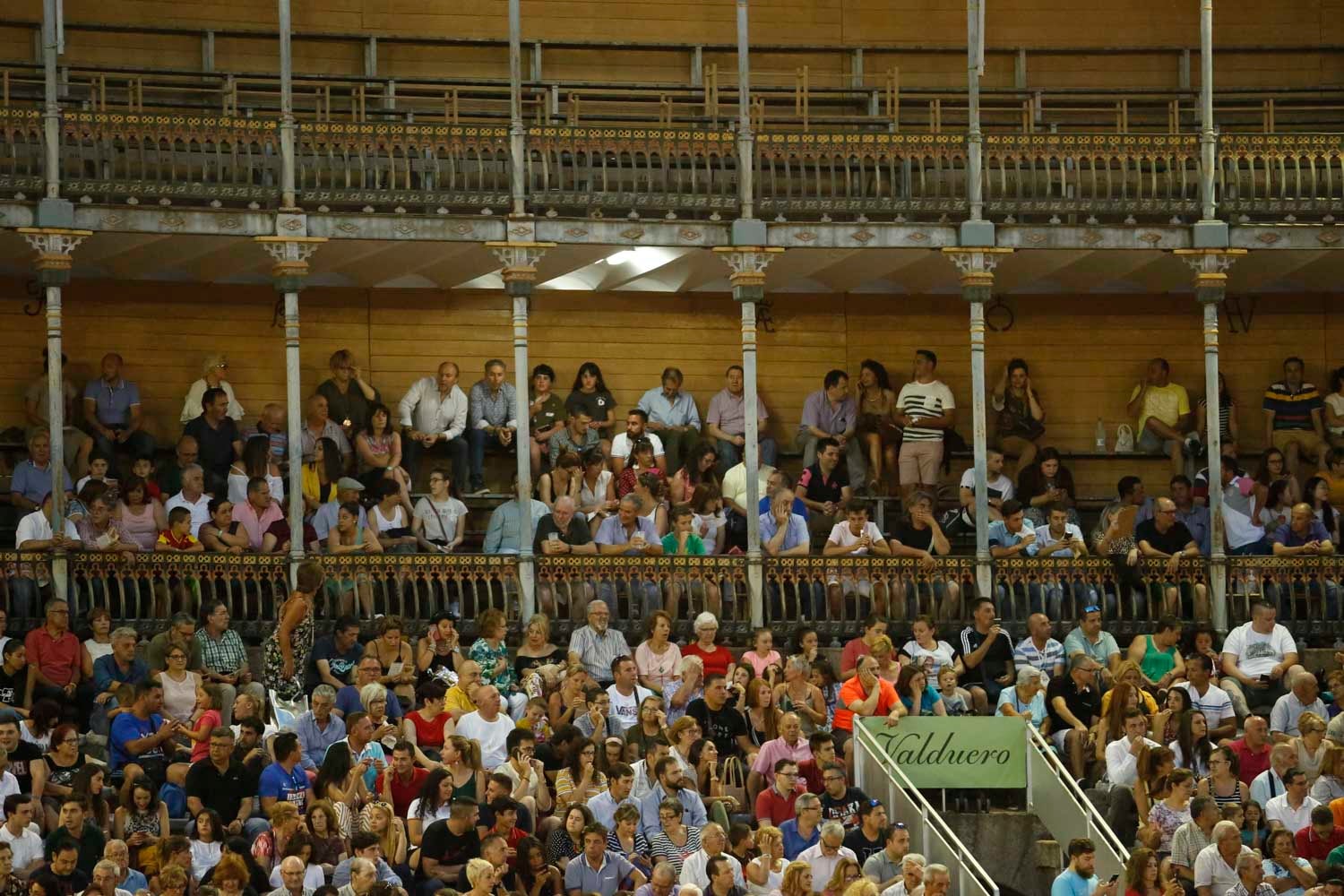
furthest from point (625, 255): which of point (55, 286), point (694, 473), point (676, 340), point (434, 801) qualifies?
point (434, 801)

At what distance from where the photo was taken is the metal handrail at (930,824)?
20.0 meters

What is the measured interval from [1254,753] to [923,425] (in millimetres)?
6542

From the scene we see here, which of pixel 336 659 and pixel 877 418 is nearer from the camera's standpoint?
A: pixel 336 659

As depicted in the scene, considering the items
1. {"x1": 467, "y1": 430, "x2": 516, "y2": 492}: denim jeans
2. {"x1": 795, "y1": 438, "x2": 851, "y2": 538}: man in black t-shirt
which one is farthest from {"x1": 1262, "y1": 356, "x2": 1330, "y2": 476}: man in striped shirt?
{"x1": 467, "y1": 430, "x2": 516, "y2": 492}: denim jeans

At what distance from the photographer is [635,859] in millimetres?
18969

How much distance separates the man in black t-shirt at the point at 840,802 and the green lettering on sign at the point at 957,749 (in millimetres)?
1185

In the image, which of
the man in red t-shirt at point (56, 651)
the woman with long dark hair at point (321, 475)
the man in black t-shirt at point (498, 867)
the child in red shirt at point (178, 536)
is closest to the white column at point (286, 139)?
the woman with long dark hair at point (321, 475)

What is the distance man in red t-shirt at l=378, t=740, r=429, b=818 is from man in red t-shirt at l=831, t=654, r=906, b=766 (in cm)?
397

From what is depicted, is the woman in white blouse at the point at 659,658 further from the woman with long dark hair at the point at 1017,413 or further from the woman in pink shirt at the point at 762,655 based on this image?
the woman with long dark hair at the point at 1017,413

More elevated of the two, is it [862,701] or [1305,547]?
[1305,547]

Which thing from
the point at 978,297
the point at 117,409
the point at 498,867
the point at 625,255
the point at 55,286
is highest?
the point at 625,255

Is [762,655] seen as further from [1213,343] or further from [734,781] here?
[1213,343]

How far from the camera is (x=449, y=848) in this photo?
18500mm

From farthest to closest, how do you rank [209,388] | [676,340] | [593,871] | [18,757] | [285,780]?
[676,340] < [209,388] < [18,757] < [285,780] < [593,871]
